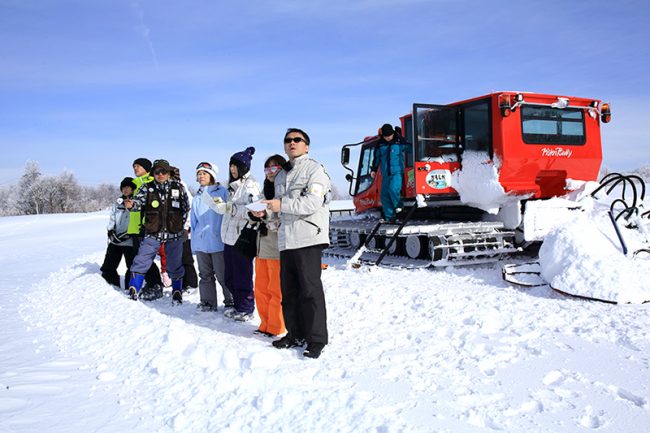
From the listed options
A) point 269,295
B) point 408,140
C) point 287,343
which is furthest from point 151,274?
point 408,140

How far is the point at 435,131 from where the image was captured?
826cm

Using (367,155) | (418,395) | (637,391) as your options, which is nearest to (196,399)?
(418,395)

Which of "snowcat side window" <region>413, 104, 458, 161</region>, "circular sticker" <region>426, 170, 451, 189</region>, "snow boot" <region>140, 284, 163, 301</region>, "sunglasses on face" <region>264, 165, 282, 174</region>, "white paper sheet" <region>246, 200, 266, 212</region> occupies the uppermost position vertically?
"snowcat side window" <region>413, 104, 458, 161</region>

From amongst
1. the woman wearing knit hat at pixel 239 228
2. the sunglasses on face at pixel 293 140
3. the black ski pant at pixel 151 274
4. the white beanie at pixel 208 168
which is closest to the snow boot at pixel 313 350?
the woman wearing knit hat at pixel 239 228

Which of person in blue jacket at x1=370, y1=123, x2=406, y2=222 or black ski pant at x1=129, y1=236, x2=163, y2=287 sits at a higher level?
person in blue jacket at x1=370, y1=123, x2=406, y2=222

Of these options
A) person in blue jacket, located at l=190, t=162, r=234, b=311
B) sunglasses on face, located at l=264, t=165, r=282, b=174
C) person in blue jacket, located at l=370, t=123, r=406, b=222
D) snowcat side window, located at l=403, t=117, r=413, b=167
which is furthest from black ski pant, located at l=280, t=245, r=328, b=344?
snowcat side window, located at l=403, t=117, r=413, b=167

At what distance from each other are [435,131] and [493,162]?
1079mm

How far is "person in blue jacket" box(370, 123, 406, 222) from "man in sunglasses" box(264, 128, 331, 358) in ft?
14.9

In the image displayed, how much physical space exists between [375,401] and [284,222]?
68.6 inches

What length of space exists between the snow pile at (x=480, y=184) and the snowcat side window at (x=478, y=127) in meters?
0.14

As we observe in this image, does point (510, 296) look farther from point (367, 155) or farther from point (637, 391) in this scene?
point (367, 155)

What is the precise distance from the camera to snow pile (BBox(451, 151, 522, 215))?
7.92 metres

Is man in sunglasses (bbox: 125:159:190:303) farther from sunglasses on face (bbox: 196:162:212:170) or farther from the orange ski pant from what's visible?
the orange ski pant

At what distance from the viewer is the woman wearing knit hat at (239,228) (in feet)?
17.1
